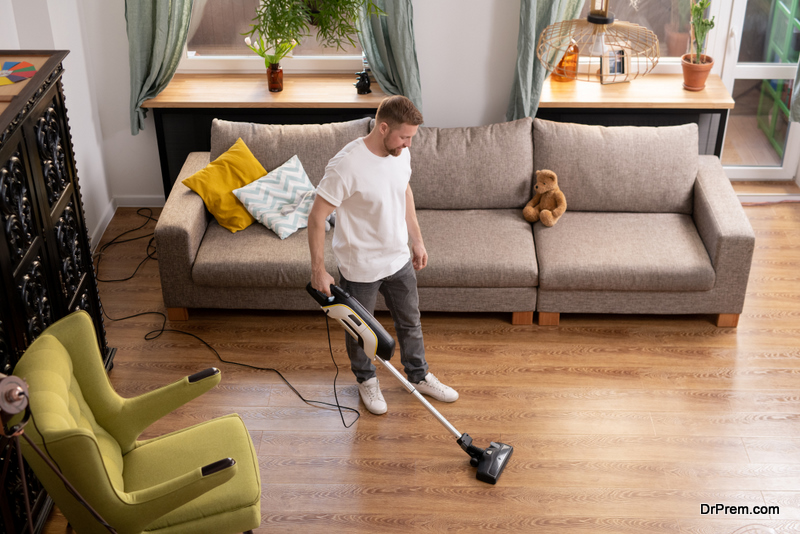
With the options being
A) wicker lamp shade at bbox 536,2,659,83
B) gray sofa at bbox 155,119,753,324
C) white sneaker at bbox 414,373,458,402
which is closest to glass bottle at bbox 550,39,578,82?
wicker lamp shade at bbox 536,2,659,83

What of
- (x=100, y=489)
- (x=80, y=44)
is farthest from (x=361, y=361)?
(x=80, y=44)

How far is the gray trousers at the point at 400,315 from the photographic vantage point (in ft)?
9.70

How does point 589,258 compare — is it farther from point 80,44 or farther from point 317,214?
point 80,44

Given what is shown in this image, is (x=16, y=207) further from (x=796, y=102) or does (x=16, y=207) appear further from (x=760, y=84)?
(x=760, y=84)

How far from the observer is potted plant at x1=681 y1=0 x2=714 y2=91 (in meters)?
4.18

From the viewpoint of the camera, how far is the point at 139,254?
433 centimetres

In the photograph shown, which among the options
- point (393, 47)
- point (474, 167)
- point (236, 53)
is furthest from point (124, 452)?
point (236, 53)

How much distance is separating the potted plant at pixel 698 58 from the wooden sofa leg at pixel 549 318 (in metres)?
1.59

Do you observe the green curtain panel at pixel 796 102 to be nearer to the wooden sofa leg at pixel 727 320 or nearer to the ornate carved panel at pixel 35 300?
the wooden sofa leg at pixel 727 320

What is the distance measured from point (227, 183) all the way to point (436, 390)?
4.81 feet

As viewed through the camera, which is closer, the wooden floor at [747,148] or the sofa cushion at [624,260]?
the sofa cushion at [624,260]

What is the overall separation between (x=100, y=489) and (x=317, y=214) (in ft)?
3.72

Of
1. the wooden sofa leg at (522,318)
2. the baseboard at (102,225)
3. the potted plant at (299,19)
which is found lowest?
the wooden sofa leg at (522,318)

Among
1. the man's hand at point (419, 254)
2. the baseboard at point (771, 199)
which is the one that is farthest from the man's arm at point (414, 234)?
the baseboard at point (771, 199)
